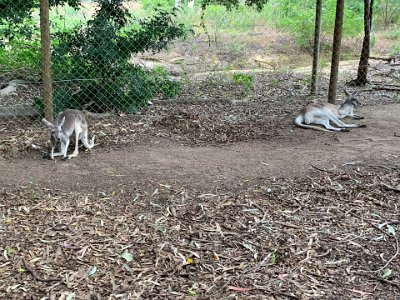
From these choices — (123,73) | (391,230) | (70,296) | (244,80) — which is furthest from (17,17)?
(391,230)

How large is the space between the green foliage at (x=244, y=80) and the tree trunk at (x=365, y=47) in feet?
6.89

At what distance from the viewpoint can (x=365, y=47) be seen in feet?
31.1

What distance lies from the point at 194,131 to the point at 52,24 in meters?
2.91

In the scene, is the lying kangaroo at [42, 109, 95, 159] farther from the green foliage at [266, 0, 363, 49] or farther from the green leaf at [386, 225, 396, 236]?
the green foliage at [266, 0, 363, 49]

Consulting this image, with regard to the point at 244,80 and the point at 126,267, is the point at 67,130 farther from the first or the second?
the point at 244,80

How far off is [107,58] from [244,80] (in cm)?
331

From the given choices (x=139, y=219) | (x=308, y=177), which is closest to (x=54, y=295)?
(x=139, y=219)

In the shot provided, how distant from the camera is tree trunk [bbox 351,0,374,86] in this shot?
30.8 feet

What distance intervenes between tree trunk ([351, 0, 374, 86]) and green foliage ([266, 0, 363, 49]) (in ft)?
9.70

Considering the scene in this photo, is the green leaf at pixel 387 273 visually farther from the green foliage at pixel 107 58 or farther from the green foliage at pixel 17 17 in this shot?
the green foliage at pixel 17 17

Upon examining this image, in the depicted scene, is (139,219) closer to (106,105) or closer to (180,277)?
→ (180,277)

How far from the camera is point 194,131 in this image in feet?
22.1

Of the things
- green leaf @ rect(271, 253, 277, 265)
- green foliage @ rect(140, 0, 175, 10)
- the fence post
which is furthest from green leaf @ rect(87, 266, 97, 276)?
green foliage @ rect(140, 0, 175, 10)

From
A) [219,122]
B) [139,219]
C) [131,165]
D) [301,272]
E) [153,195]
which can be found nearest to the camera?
[301,272]
